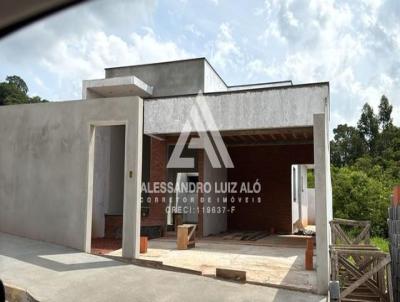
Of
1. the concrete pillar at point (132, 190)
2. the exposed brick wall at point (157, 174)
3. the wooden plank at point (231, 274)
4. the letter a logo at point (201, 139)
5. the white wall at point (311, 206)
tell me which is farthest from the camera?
the white wall at point (311, 206)

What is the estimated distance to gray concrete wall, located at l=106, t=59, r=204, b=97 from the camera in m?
17.5

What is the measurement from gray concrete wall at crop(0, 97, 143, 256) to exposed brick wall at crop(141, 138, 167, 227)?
17.0 feet

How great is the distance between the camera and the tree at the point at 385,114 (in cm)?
4309

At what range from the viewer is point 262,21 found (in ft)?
28.9

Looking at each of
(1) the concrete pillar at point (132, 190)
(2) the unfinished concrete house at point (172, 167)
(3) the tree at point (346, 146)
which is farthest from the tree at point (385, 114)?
(1) the concrete pillar at point (132, 190)

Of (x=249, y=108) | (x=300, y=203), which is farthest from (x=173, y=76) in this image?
(x=300, y=203)

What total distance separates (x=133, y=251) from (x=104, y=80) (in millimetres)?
8854

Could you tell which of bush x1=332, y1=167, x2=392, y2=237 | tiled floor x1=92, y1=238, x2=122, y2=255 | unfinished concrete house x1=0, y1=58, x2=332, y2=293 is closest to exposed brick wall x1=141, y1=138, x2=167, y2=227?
unfinished concrete house x1=0, y1=58, x2=332, y2=293

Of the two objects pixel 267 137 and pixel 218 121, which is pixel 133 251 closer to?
pixel 218 121

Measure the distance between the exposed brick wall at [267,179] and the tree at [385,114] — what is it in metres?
28.8

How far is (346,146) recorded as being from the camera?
144ft

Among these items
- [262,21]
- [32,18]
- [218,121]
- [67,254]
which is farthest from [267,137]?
[32,18]

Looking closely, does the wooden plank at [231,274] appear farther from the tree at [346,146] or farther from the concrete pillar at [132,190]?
the tree at [346,146]

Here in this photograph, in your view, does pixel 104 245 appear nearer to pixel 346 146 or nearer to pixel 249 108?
pixel 249 108
